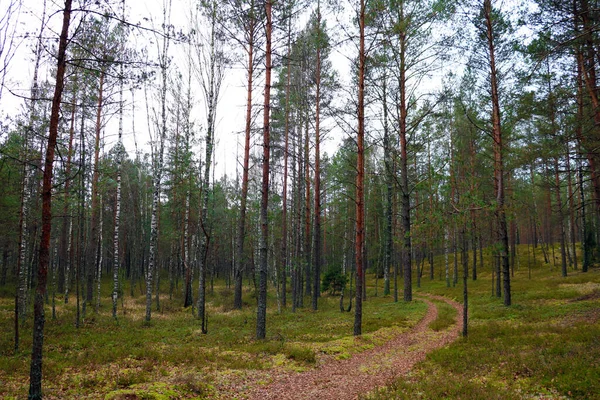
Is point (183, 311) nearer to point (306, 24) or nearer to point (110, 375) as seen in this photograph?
point (110, 375)

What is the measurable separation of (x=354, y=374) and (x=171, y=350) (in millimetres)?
5913

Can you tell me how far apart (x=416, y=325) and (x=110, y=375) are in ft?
37.3

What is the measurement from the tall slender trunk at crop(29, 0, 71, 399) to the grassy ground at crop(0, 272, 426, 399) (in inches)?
37.8

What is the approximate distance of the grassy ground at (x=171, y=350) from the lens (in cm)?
679

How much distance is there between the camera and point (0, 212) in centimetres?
1866

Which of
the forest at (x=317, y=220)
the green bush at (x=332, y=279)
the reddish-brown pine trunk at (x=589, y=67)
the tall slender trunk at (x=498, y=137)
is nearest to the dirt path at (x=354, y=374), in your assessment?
the forest at (x=317, y=220)

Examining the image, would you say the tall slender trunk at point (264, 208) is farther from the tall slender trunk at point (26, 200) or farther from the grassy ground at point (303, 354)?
the tall slender trunk at point (26, 200)

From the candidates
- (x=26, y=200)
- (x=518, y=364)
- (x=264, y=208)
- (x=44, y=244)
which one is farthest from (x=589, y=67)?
(x=26, y=200)

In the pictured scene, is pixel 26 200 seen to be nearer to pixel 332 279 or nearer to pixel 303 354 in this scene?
pixel 303 354

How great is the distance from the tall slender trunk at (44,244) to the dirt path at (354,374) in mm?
3679

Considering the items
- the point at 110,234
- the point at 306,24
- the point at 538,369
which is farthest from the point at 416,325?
the point at 110,234

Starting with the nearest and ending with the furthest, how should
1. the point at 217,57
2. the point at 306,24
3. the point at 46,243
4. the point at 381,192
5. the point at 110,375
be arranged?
the point at 46,243
the point at 110,375
the point at 217,57
the point at 306,24
the point at 381,192

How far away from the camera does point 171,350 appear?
10.1m

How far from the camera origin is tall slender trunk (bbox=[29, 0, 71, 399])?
18.6 ft
